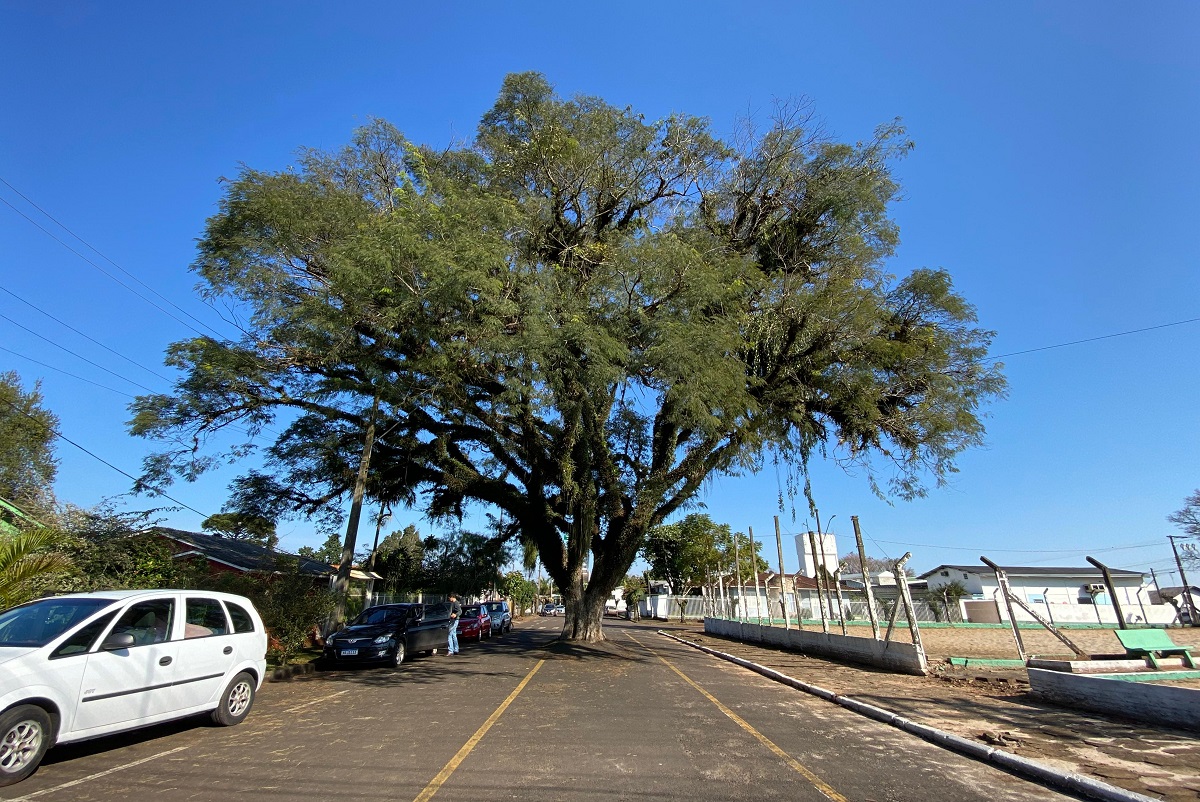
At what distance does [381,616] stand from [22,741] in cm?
1266

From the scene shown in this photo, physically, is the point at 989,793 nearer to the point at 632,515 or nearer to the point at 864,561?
the point at 864,561

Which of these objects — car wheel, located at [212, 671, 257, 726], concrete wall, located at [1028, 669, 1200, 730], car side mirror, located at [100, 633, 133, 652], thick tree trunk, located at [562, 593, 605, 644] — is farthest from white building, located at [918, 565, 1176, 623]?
car side mirror, located at [100, 633, 133, 652]

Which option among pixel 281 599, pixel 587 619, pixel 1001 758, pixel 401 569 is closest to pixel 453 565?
pixel 401 569

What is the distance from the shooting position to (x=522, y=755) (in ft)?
20.9

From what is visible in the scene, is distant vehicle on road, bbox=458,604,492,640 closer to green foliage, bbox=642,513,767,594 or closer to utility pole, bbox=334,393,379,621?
utility pole, bbox=334,393,379,621

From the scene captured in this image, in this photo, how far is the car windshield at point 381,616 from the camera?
17.1 metres

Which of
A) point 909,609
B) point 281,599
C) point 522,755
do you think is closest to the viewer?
point 522,755

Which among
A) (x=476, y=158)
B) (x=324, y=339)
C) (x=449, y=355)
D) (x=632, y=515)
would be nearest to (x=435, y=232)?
(x=449, y=355)

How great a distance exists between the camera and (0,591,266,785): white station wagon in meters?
5.44

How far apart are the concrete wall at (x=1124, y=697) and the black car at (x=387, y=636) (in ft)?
45.8

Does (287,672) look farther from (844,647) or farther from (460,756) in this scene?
(844,647)

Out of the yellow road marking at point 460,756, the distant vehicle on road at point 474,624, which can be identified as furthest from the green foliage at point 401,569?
the yellow road marking at point 460,756

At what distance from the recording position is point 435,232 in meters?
13.2

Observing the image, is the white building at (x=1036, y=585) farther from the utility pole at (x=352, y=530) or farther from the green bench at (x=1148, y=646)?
the utility pole at (x=352, y=530)
